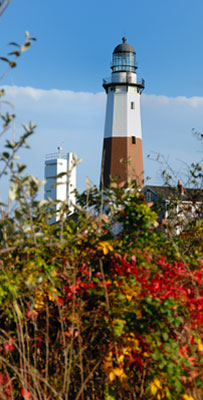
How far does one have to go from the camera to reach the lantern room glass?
1780 inches

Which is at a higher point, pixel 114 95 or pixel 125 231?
pixel 114 95

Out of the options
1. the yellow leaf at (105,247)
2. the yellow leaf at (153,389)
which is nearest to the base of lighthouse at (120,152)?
the yellow leaf at (105,247)

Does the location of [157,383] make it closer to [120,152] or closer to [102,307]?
[102,307]

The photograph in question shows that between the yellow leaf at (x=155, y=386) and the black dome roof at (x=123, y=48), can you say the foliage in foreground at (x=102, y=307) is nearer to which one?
the yellow leaf at (x=155, y=386)

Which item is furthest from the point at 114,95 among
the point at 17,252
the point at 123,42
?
the point at 17,252

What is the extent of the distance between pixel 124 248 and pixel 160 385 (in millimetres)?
1187

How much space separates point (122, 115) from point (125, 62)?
507 centimetres

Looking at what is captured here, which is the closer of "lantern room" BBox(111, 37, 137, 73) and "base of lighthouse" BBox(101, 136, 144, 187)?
"base of lighthouse" BBox(101, 136, 144, 187)

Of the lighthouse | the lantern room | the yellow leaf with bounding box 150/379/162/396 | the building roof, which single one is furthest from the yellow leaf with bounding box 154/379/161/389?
the lantern room

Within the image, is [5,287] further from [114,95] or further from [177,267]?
[114,95]

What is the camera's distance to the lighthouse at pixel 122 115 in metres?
40.9

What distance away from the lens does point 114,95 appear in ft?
145

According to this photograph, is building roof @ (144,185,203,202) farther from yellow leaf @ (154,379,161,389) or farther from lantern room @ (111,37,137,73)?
lantern room @ (111,37,137,73)

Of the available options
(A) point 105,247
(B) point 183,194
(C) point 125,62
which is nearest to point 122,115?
(C) point 125,62
